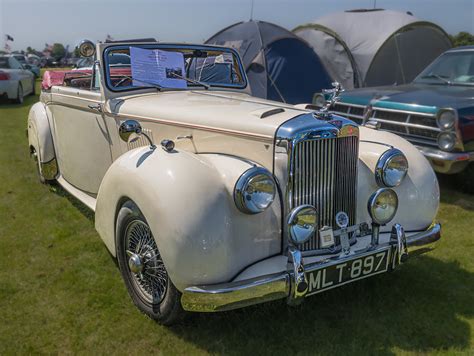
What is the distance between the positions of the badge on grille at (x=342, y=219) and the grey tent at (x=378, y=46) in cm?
836

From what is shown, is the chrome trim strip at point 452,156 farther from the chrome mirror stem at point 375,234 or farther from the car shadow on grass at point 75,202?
the car shadow on grass at point 75,202

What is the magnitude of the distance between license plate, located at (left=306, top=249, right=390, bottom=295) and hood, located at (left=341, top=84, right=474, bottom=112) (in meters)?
2.99

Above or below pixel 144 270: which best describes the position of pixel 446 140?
above

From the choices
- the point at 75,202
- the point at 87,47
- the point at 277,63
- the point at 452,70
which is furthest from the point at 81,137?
the point at 277,63

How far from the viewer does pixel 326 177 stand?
8.29 feet

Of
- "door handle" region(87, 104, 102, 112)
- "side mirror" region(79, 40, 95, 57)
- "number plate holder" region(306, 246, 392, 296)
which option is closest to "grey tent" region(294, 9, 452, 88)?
"side mirror" region(79, 40, 95, 57)

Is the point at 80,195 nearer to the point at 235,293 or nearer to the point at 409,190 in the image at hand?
the point at 235,293

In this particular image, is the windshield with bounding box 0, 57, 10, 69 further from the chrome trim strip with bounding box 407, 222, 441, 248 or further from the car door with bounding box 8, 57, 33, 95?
the chrome trim strip with bounding box 407, 222, 441, 248

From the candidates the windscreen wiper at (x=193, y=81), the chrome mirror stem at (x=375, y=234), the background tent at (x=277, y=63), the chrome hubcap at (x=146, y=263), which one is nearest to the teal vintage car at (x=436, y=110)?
the windscreen wiper at (x=193, y=81)

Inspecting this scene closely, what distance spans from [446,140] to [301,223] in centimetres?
318

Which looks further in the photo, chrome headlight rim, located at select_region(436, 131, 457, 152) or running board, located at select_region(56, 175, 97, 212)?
chrome headlight rim, located at select_region(436, 131, 457, 152)

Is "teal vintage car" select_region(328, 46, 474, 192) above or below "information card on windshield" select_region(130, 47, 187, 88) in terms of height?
below

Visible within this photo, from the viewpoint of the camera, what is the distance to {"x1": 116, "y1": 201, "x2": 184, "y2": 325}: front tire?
2479mm

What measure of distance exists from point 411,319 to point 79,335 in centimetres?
199
